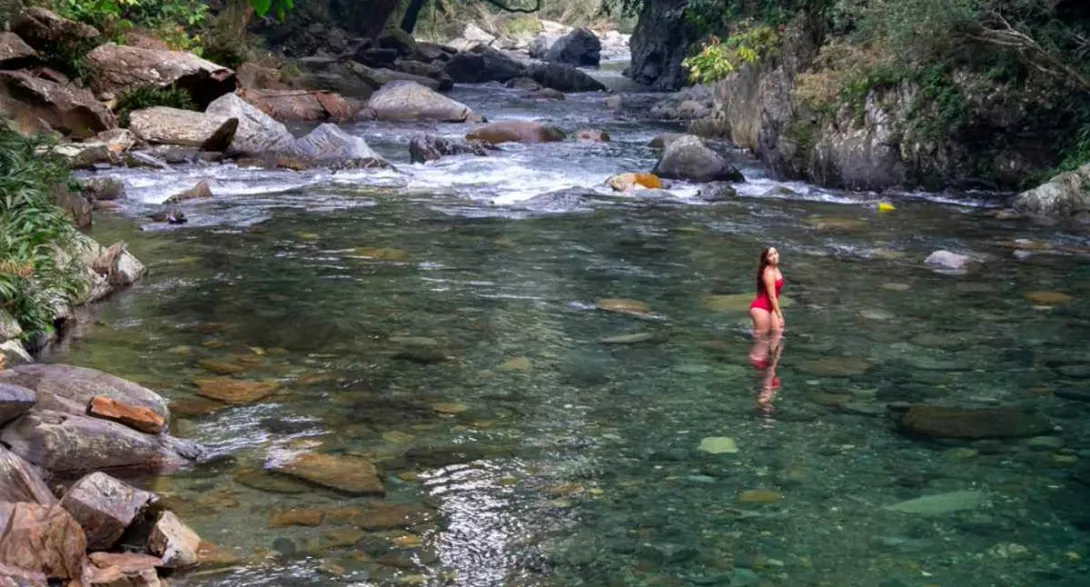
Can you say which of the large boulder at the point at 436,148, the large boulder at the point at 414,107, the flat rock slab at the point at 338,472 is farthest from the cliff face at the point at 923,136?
the flat rock slab at the point at 338,472

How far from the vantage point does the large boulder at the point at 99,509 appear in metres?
4.59

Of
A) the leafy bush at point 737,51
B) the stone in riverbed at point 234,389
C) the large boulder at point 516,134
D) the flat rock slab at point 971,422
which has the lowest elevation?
the stone in riverbed at point 234,389

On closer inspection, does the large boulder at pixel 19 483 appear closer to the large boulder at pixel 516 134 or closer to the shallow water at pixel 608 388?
the shallow water at pixel 608 388

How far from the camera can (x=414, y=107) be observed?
25.5 meters

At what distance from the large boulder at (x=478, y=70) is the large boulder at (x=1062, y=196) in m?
26.4

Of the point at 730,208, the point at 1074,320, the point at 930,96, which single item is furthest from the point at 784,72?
the point at 1074,320

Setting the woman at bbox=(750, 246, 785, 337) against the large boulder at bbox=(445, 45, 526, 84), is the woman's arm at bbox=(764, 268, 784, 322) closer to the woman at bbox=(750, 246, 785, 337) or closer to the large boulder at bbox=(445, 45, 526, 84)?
the woman at bbox=(750, 246, 785, 337)

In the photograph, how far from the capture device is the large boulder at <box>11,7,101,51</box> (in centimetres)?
1873

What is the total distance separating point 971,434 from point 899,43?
961 centimetres

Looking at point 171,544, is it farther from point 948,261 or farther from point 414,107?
point 414,107

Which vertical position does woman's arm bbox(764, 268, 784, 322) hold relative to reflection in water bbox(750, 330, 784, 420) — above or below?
above

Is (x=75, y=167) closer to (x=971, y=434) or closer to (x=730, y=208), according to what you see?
(x=730, y=208)

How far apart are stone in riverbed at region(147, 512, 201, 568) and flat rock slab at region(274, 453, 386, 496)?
34.9 inches

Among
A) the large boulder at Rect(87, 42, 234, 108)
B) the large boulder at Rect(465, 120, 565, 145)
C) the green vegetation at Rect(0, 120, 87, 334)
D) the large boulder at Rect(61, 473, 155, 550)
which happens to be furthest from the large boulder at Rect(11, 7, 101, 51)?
the large boulder at Rect(61, 473, 155, 550)
